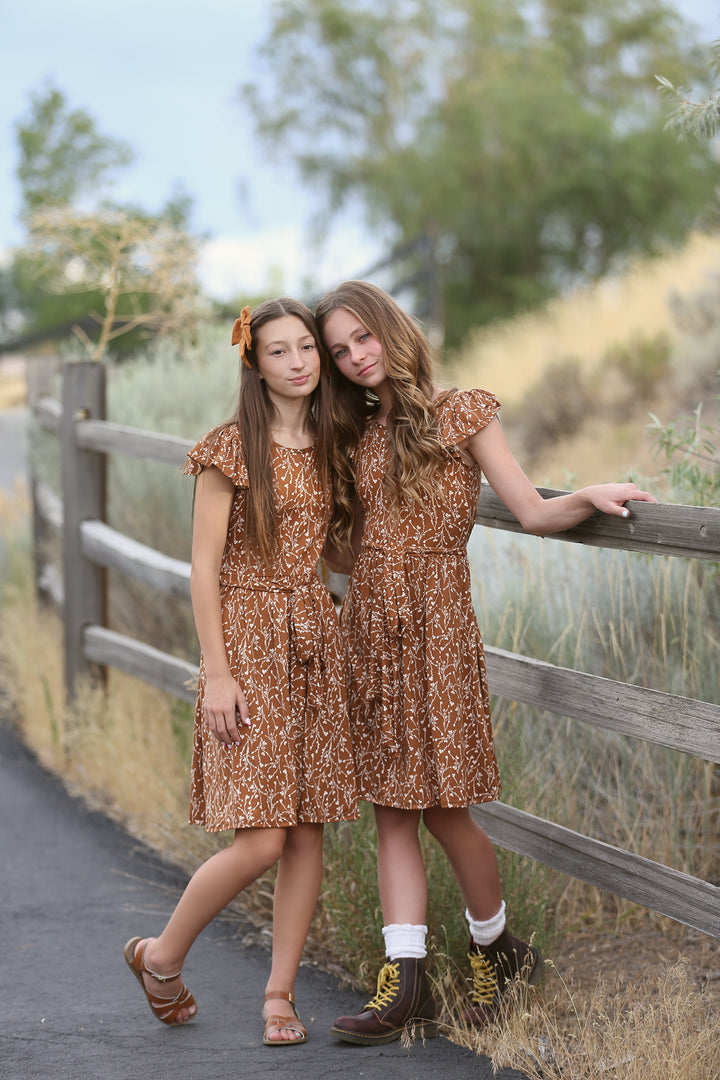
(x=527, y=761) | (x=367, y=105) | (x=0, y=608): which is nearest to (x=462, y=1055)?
(x=527, y=761)

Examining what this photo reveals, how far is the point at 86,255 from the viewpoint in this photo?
18.7 ft

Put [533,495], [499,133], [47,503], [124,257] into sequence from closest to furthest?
[533,495], [124,257], [47,503], [499,133]

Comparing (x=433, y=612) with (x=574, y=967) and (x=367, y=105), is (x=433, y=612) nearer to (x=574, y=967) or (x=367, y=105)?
(x=574, y=967)

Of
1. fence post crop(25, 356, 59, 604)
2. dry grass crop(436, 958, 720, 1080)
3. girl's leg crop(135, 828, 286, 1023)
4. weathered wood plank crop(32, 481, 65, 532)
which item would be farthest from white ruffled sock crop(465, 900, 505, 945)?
fence post crop(25, 356, 59, 604)

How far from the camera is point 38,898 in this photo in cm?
A: 382

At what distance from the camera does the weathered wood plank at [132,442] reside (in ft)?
13.8

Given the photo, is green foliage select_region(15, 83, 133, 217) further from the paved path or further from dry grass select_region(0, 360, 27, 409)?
the paved path

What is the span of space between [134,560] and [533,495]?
2228 mm

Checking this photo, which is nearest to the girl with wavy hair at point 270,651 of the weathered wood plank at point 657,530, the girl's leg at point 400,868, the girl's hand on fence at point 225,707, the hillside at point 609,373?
the girl's hand on fence at point 225,707

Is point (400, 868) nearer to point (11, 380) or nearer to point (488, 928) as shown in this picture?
point (488, 928)

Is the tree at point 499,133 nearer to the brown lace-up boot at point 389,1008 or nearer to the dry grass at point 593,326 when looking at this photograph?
the dry grass at point 593,326

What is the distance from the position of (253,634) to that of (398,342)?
763mm

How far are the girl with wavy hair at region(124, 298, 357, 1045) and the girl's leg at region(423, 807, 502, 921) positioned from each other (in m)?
0.21

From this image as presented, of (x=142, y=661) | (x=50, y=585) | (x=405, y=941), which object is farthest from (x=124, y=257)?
(x=405, y=941)
